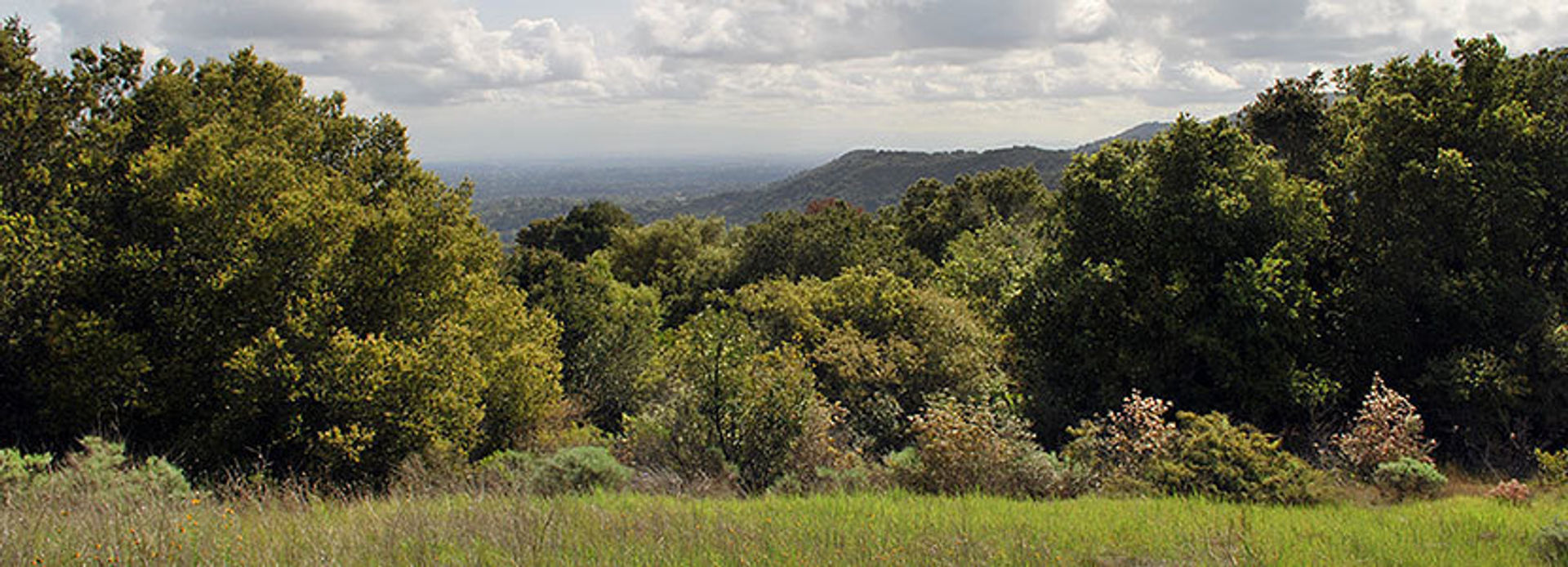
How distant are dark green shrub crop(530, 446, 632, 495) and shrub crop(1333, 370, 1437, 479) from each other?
1097 cm

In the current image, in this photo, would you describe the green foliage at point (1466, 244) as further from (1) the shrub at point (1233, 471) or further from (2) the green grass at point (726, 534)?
(2) the green grass at point (726, 534)

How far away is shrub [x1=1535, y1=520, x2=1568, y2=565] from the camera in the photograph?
628 cm

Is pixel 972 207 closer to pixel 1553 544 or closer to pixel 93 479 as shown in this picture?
pixel 1553 544

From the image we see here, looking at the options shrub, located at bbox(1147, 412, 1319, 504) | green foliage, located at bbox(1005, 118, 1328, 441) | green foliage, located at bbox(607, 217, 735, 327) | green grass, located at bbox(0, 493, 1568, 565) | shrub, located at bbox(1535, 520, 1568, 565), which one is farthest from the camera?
green foliage, located at bbox(607, 217, 735, 327)

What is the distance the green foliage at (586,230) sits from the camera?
59812 mm

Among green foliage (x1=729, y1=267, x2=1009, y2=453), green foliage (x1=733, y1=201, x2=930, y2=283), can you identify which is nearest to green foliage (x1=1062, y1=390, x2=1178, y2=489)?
green foliage (x1=729, y1=267, x2=1009, y2=453)

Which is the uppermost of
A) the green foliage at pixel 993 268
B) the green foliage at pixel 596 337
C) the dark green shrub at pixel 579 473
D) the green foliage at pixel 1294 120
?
the green foliage at pixel 1294 120

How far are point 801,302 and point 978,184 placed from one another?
93.0 ft

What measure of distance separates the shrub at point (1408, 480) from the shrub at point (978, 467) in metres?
4.04

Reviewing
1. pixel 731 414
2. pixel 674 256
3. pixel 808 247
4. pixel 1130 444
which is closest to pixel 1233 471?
pixel 1130 444

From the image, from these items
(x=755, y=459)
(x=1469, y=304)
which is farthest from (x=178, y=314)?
(x=1469, y=304)

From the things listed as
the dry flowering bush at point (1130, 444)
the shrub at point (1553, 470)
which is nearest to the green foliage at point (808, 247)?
the dry flowering bush at point (1130, 444)

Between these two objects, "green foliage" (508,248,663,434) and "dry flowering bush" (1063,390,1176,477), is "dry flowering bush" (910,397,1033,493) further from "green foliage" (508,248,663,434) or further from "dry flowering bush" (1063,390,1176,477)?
"green foliage" (508,248,663,434)

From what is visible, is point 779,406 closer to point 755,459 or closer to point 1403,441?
point 755,459
